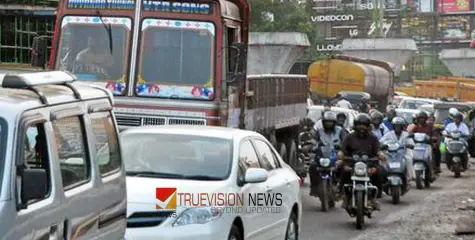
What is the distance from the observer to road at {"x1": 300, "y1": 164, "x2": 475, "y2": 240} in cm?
1348

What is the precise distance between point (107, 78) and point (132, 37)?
0.64m

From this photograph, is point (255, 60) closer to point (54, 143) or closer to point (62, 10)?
point (62, 10)

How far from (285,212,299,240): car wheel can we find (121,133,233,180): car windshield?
4.75 feet

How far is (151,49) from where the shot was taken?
13.9 metres

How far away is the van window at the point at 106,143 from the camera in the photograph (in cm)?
684

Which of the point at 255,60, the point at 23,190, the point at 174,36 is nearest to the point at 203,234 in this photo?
the point at 23,190

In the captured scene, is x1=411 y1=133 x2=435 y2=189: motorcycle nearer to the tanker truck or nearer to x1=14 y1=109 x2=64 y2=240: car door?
x1=14 y1=109 x2=64 y2=240: car door

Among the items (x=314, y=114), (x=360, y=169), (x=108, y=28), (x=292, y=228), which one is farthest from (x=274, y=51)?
(x=292, y=228)

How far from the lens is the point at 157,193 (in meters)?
8.95

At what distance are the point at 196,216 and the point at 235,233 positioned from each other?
1.76 feet

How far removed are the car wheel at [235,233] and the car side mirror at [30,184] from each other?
387cm

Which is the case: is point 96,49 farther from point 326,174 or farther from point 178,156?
point 178,156

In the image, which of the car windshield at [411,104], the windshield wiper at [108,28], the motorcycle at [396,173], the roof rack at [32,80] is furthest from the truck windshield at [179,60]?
the car windshield at [411,104]

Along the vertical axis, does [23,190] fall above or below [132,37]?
below
